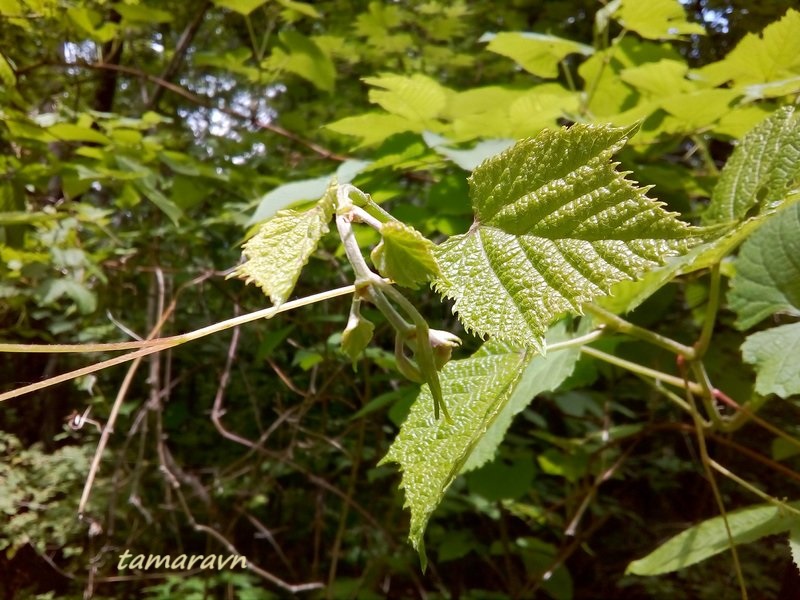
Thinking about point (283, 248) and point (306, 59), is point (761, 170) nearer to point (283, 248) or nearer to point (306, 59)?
point (283, 248)

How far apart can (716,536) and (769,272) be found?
0.30 m

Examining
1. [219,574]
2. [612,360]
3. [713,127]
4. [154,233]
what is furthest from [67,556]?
[713,127]

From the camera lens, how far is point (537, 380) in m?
0.57

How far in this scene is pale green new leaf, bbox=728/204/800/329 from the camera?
584 mm

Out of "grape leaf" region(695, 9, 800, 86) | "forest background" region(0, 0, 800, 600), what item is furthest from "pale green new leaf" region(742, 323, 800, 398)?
"grape leaf" region(695, 9, 800, 86)

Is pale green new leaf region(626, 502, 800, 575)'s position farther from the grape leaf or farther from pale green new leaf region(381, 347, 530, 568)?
the grape leaf

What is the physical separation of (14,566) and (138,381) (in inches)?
49.2

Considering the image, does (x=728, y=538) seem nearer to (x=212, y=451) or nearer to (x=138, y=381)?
(x=212, y=451)

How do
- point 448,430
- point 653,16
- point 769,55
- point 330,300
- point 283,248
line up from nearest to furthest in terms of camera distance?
point 283,248
point 448,430
point 769,55
point 653,16
point 330,300

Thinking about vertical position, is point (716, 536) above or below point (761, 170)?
below

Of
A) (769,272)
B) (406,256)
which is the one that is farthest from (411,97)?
(406,256)

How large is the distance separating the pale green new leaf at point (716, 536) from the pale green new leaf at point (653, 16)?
68cm

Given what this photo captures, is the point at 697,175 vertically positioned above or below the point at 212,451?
above

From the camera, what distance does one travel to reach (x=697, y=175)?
100cm
